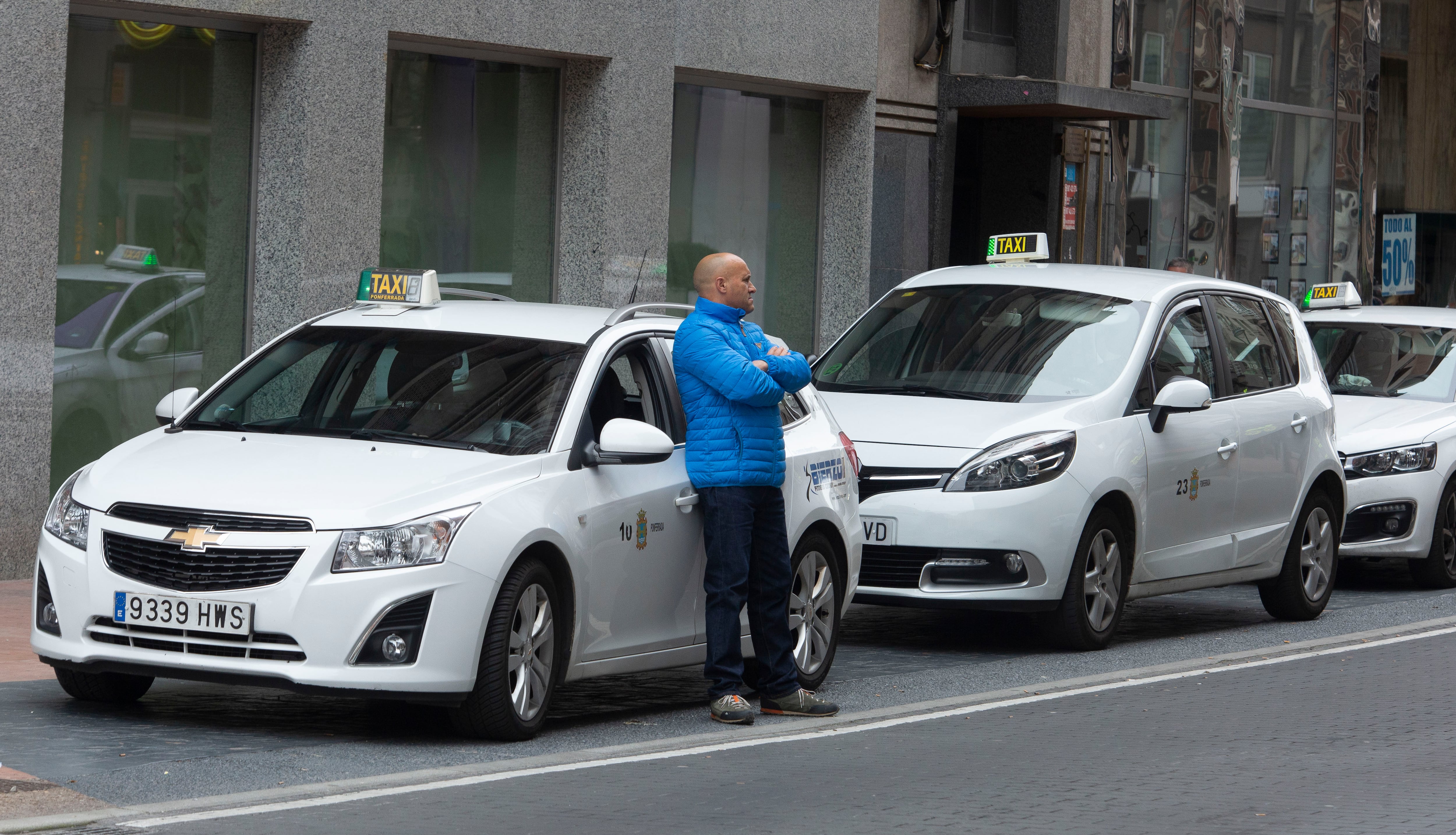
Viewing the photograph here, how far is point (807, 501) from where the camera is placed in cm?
917

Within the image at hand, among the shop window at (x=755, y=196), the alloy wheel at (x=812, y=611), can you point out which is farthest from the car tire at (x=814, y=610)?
the shop window at (x=755, y=196)

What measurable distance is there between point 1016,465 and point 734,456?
254 cm

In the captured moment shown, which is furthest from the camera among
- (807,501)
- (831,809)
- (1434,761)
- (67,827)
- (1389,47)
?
(1389,47)

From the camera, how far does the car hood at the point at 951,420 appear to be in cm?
1060

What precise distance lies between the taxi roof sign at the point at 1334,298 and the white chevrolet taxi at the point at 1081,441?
11.2ft

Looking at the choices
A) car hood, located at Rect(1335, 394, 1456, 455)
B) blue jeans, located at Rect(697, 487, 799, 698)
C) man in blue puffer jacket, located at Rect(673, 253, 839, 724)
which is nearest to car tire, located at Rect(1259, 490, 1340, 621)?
car hood, located at Rect(1335, 394, 1456, 455)

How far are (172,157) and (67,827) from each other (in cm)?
854

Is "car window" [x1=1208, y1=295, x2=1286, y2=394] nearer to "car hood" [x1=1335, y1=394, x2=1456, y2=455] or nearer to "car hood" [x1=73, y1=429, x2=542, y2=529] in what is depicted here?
"car hood" [x1=1335, y1=394, x2=1456, y2=455]

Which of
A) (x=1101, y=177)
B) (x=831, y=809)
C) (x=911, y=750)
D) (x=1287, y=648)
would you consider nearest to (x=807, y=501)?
(x=911, y=750)

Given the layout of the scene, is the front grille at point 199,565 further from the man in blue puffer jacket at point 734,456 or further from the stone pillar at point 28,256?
the stone pillar at point 28,256

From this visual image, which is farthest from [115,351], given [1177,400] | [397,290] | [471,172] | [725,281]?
[1177,400]

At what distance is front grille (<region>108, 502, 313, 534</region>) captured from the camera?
728 cm

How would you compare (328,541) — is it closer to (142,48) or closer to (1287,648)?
(1287,648)

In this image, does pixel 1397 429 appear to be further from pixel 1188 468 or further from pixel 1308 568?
pixel 1188 468
